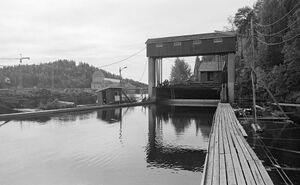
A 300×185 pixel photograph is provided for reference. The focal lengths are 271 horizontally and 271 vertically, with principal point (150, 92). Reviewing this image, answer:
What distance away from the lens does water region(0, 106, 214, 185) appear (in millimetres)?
7124

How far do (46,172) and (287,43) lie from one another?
2009 cm

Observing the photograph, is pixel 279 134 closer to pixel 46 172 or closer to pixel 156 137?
pixel 156 137

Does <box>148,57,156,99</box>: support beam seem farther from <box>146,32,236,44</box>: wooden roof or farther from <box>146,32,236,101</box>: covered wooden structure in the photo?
<box>146,32,236,44</box>: wooden roof

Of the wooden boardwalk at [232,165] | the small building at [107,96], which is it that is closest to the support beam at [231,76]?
the small building at [107,96]

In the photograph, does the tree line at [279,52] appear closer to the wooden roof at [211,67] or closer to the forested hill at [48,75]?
the wooden roof at [211,67]

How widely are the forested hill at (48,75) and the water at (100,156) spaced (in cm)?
8664

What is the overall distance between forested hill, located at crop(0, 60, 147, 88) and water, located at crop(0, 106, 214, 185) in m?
86.6

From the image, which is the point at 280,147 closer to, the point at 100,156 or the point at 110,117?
the point at 100,156

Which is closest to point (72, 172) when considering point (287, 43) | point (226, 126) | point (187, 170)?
point (187, 170)

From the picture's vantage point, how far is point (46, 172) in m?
7.51

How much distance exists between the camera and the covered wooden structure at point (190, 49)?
3297cm

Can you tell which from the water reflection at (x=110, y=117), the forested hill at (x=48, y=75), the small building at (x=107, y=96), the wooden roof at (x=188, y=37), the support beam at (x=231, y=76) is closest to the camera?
the water reflection at (x=110, y=117)

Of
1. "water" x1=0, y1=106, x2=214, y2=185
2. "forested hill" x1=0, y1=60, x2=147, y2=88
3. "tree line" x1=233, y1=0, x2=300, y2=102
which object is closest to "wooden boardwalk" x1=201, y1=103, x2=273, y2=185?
"water" x1=0, y1=106, x2=214, y2=185

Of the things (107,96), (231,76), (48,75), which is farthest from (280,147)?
(48,75)
